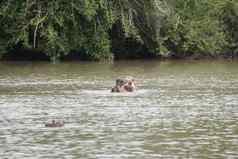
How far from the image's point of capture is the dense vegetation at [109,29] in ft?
163

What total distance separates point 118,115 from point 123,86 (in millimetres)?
7511

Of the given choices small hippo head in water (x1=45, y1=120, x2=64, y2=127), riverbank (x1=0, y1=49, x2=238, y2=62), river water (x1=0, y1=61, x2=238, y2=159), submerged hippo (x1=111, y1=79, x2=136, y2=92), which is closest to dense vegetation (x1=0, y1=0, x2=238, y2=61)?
riverbank (x1=0, y1=49, x2=238, y2=62)

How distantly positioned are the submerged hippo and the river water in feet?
1.35

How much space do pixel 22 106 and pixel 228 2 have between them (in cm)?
3482

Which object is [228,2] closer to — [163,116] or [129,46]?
[129,46]

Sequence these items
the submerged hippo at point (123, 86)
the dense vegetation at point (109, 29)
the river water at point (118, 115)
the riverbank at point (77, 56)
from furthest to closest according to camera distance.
Result: the riverbank at point (77, 56) → the dense vegetation at point (109, 29) → the submerged hippo at point (123, 86) → the river water at point (118, 115)

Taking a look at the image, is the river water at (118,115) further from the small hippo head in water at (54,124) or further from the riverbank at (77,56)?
the riverbank at (77,56)

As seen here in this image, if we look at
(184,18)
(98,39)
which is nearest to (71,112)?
(98,39)

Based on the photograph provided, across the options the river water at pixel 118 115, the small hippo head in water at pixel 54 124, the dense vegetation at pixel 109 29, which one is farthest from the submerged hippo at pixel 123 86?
the dense vegetation at pixel 109 29

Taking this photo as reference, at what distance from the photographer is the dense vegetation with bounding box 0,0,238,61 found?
49.7m

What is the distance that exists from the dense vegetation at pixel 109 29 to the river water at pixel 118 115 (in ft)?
28.7

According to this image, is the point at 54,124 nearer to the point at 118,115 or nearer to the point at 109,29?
the point at 118,115

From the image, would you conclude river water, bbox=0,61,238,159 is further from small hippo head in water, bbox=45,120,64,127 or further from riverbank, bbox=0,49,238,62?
riverbank, bbox=0,49,238,62

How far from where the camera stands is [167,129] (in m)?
21.0
